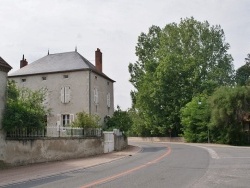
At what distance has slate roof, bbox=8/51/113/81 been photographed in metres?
38.0

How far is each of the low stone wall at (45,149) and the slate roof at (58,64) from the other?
12.5 metres

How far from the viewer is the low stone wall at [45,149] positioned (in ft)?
61.4

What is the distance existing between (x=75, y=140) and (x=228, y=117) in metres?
21.8

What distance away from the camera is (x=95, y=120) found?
1143 inches

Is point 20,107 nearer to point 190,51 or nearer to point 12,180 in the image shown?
point 12,180

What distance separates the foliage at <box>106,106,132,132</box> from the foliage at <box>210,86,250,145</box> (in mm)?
10602

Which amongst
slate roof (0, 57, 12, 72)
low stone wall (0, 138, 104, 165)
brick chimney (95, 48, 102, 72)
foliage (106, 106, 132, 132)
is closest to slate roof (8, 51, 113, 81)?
brick chimney (95, 48, 102, 72)

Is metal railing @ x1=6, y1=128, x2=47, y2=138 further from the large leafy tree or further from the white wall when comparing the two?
the large leafy tree

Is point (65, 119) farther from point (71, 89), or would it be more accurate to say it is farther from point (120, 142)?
point (120, 142)

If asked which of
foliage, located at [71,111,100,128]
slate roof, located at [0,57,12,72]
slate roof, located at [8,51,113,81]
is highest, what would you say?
slate roof, located at [8,51,113,81]

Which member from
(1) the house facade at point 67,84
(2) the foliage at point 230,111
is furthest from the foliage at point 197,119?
(1) the house facade at point 67,84

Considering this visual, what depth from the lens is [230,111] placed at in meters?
40.0

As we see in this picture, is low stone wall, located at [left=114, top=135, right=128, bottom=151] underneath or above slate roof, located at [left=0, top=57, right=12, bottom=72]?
underneath

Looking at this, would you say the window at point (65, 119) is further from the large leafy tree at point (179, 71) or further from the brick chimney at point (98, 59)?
the large leafy tree at point (179, 71)
